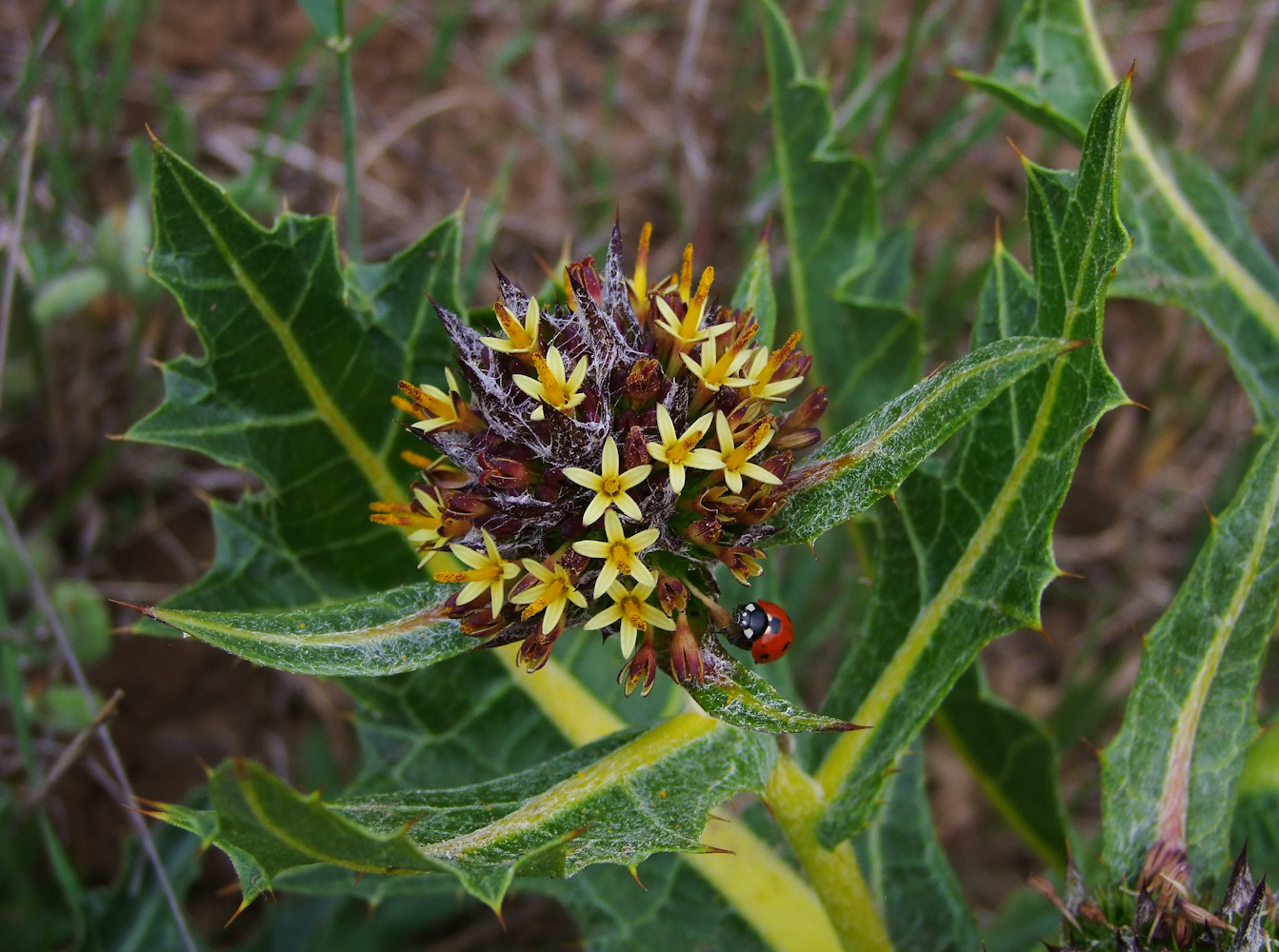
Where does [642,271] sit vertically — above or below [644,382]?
above

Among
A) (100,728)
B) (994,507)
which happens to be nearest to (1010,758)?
(994,507)

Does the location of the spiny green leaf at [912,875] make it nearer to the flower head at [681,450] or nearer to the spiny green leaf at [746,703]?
the spiny green leaf at [746,703]

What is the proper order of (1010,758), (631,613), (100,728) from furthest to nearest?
1. (1010,758)
2. (100,728)
3. (631,613)

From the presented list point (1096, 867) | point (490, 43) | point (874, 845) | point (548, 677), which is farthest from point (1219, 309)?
point (490, 43)

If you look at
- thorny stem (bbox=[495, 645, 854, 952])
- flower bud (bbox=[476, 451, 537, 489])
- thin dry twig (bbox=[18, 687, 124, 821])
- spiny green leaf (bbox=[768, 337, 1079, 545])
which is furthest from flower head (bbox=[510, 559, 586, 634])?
thin dry twig (bbox=[18, 687, 124, 821])

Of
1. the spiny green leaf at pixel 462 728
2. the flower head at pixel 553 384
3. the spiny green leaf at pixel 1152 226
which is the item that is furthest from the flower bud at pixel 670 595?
the spiny green leaf at pixel 1152 226

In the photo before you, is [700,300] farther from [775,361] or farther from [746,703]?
[746,703]
